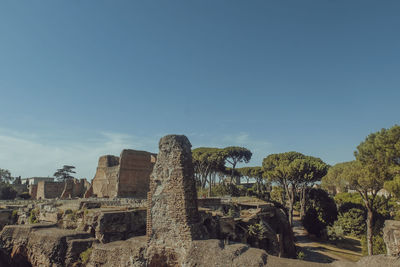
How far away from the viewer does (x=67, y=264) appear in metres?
6.48

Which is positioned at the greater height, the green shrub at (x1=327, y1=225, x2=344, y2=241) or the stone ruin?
the stone ruin

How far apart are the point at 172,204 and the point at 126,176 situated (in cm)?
1870

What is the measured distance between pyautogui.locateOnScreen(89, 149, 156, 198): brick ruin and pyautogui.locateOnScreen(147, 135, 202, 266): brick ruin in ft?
59.5

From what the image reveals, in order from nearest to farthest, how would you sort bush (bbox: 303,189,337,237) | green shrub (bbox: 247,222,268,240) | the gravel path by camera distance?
green shrub (bbox: 247,222,268,240) < the gravel path < bush (bbox: 303,189,337,237)

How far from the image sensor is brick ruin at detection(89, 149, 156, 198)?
22691 millimetres

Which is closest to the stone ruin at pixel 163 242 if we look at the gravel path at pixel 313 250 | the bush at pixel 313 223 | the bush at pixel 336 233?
the gravel path at pixel 313 250

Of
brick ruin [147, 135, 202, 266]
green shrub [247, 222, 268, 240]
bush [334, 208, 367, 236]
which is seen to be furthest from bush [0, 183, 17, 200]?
bush [334, 208, 367, 236]

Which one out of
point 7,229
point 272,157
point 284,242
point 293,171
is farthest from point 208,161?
point 7,229

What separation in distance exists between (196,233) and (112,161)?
23.5m

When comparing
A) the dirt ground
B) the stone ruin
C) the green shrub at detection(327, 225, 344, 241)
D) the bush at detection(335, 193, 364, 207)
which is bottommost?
the dirt ground

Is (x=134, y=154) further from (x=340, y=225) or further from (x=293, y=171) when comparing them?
(x=340, y=225)

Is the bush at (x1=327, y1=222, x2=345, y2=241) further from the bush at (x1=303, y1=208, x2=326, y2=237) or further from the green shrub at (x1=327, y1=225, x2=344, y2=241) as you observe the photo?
the bush at (x1=303, y1=208, x2=326, y2=237)

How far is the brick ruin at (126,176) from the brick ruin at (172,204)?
59.5 feet

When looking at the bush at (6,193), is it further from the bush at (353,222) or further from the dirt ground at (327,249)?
the bush at (353,222)
